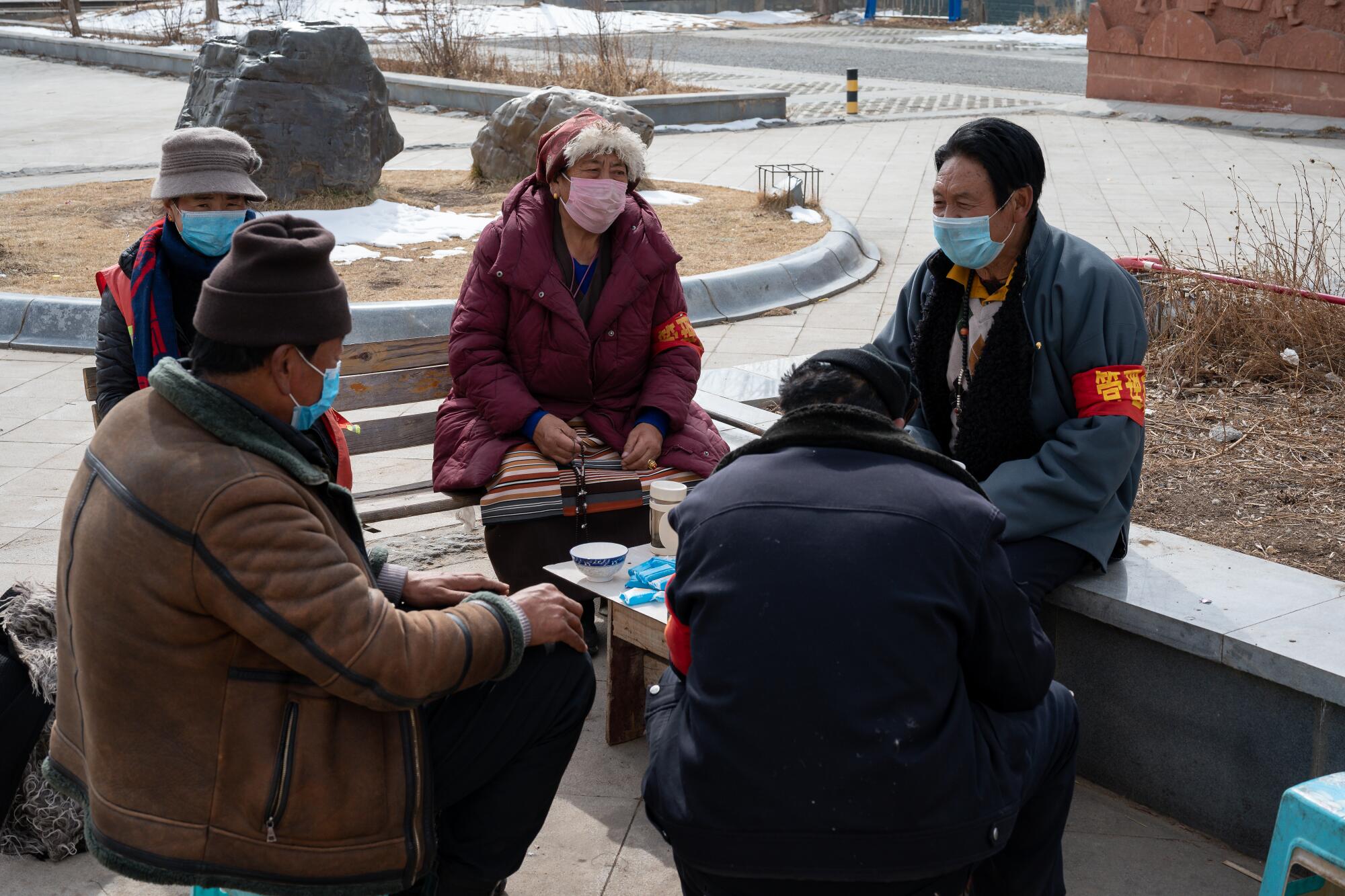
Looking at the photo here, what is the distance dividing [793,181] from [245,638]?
999 cm

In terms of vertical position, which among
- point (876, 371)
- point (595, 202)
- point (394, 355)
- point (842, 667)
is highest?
point (595, 202)

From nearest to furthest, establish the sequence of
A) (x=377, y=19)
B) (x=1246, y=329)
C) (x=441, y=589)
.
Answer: (x=441, y=589), (x=1246, y=329), (x=377, y=19)

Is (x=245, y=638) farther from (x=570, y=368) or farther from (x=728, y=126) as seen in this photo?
(x=728, y=126)

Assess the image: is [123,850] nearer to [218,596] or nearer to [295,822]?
[295,822]

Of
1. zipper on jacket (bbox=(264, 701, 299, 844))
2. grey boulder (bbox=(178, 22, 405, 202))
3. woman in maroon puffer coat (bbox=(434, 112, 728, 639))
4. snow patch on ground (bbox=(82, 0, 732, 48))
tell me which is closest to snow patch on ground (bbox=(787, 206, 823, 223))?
grey boulder (bbox=(178, 22, 405, 202))

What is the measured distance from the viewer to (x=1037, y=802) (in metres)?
2.43

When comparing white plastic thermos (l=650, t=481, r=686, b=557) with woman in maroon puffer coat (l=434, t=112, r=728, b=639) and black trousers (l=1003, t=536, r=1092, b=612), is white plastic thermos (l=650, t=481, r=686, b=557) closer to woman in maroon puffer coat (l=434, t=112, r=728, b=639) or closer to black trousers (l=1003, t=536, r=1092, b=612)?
woman in maroon puffer coat (l=434, t=112, r=728, b=639)

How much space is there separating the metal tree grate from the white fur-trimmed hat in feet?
20.5

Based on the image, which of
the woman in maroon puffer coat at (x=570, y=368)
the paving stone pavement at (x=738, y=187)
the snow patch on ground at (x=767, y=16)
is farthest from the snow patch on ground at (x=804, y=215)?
the snow patch on ground at (x=767, y=16)

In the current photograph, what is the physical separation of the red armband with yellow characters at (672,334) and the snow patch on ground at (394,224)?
5352mm

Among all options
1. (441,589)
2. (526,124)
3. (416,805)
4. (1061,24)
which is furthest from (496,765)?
(1061,24)

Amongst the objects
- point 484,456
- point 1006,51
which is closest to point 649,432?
point 484,456

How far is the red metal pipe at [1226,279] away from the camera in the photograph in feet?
16.5

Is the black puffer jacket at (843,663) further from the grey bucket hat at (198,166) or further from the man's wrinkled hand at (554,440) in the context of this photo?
the grey bucket hat at (198,166)
